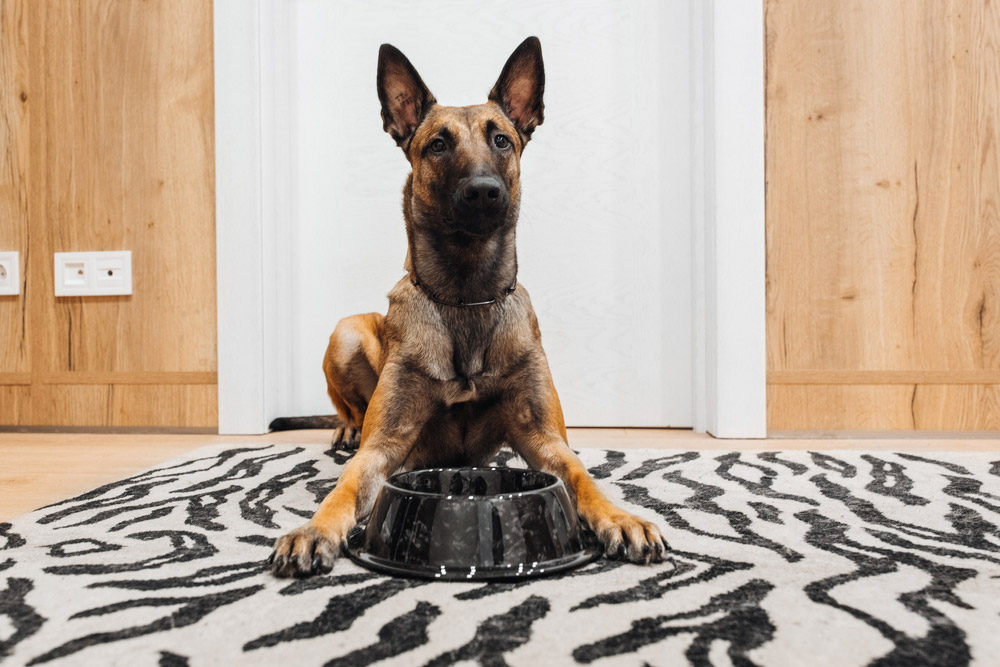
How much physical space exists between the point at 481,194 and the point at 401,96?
20.4 inches

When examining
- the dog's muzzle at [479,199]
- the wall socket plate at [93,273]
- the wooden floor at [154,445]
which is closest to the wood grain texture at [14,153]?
the wall socket plate at [93,273]

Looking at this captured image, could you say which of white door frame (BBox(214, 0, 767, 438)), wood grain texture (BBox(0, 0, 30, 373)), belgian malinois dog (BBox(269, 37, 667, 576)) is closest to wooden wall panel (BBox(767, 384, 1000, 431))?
white door frame (BBox(214, 0, 767, 438))

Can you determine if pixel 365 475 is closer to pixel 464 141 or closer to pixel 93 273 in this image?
pixel 464 141

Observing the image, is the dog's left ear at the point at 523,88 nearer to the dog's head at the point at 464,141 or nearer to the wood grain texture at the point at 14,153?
the dog's head at the point at 464,141

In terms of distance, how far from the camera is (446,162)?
5.57 feet

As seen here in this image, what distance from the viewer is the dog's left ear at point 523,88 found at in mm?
1862

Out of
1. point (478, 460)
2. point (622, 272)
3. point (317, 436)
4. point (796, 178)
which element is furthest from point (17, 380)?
point (796, 178)

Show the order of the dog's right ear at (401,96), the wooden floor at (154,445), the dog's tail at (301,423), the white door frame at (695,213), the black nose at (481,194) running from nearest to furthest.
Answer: the black nose at (481,194) < the dog's right ear at (401,96) < the wooden floor at (154,445) < the white door frame at (695,213) < the dog's tail at (301,423)

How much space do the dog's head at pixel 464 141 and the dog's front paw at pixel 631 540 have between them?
705 millimetres

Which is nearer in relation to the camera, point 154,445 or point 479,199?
point 479,199

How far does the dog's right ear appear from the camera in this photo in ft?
6.08

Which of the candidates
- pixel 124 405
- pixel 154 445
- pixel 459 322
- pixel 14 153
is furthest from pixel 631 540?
pixel 14 153

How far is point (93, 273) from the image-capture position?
291 cm

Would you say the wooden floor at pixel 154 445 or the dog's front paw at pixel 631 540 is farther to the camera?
the wooden floor at pixel 154 445
